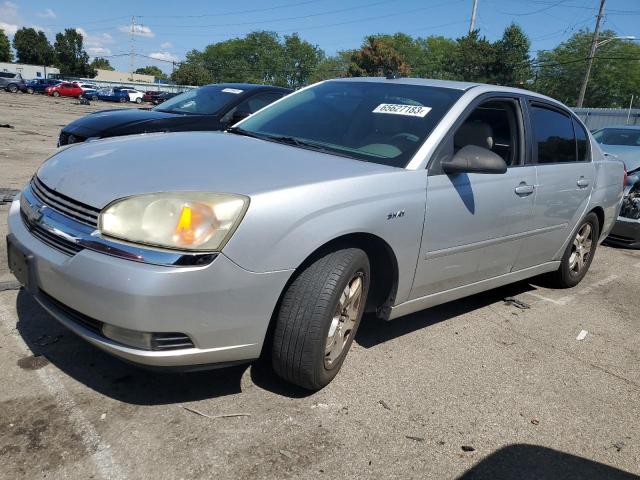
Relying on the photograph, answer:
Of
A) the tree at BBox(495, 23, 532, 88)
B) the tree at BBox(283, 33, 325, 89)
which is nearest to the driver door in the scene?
the tree at BBox(495, 23, 532, 88)

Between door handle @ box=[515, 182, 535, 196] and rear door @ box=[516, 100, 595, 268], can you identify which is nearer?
door handle @ box=[515, 182, 535, 196]

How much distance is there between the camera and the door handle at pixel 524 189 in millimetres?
3672

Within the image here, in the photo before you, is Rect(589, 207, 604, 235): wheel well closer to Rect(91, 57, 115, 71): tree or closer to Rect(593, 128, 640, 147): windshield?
Rect(593, 128, 640, 147): windshield

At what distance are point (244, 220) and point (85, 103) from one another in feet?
139

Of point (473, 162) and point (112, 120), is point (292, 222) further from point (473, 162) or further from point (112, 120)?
point (112, 120)

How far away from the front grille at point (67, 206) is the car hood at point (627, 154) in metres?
7.31

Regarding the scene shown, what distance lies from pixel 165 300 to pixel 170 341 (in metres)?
0.21

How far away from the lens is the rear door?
3.98m

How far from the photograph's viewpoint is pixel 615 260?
6.48m

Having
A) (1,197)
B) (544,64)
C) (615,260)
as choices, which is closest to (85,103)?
(1,197)

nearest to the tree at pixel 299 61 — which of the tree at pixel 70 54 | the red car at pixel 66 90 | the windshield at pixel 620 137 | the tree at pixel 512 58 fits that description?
the tree at pixel 70 54

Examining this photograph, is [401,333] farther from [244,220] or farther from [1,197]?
[1,197]

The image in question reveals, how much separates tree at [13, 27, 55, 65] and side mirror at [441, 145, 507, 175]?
94755 millimetres

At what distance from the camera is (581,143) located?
4645 millimetres
